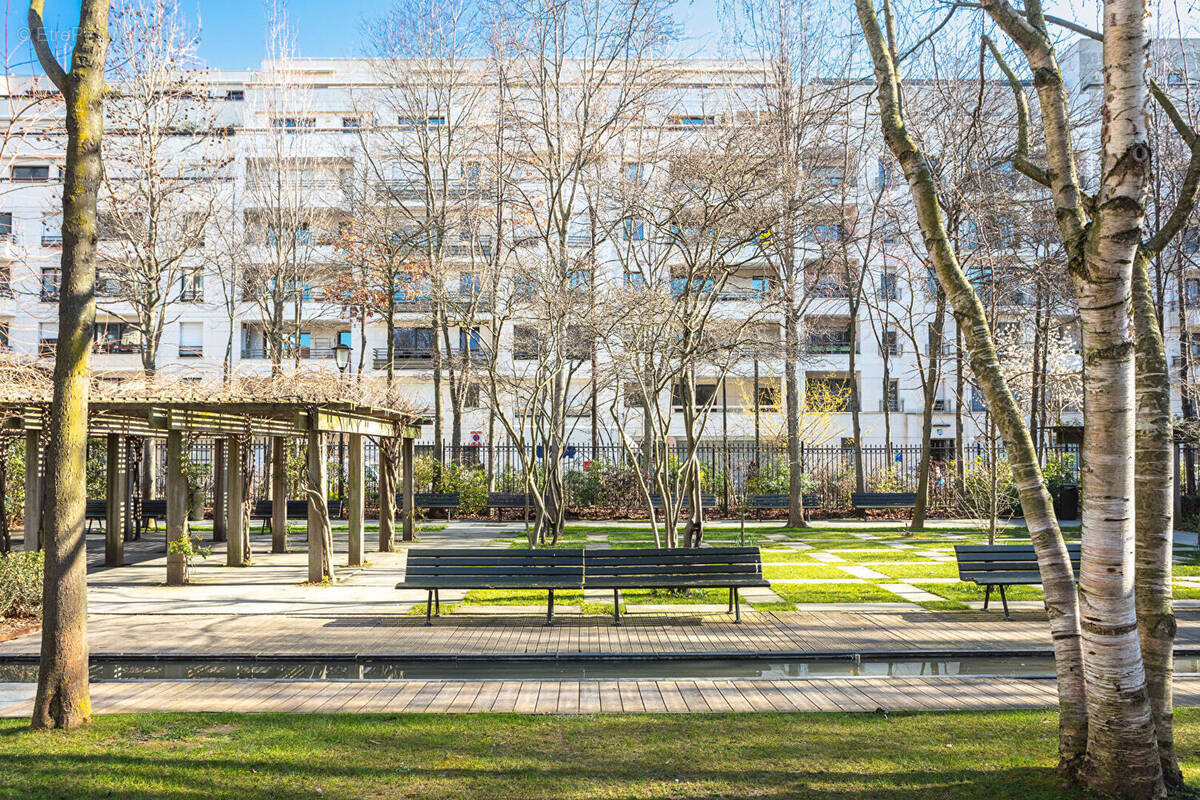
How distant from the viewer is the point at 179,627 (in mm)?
10102

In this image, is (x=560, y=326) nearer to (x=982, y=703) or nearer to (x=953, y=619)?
(x=953, y=619)

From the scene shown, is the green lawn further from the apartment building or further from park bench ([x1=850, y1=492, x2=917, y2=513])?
park bench ([x1=850, y1=492, x2=917, y2=513])

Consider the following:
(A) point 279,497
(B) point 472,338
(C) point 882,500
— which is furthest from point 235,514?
(B) point 472,338

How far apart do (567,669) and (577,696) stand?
1168 millimetres

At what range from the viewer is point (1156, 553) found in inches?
188

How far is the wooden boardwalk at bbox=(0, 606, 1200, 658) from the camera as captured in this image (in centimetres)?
874

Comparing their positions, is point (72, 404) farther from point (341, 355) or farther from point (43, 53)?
point (341, 355)

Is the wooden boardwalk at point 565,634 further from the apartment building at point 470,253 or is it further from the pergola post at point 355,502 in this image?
the pergola post at point 355,502

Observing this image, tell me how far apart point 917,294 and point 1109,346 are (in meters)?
Answer: 38.4

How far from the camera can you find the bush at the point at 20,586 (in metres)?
10.3

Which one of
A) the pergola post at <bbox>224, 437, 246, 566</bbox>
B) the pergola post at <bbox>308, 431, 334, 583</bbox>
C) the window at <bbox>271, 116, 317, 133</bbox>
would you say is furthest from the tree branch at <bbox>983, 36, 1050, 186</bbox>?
the window at <bbox>271, 116, 317, 133</bbox>

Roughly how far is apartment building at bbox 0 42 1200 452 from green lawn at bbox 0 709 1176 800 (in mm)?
7145

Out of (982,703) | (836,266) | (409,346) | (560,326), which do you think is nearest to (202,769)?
(982,703)

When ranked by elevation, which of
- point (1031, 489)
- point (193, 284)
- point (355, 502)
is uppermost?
point (193, 284)
